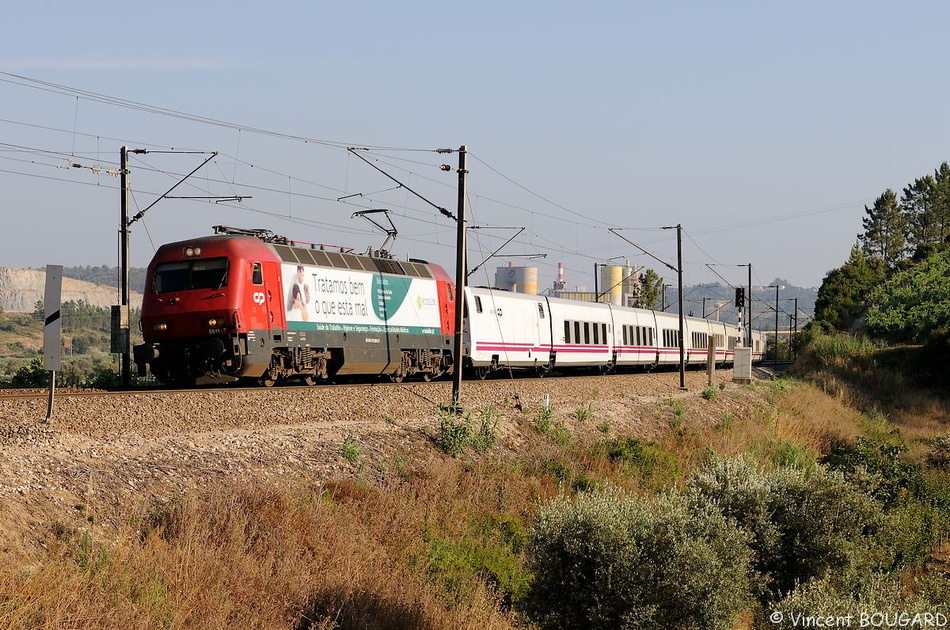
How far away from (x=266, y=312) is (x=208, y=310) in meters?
1.62

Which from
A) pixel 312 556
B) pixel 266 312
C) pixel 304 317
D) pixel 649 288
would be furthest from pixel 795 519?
pixel 649 288

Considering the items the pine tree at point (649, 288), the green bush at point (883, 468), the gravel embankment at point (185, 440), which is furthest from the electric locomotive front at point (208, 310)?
the pine tree at point (649, 288)

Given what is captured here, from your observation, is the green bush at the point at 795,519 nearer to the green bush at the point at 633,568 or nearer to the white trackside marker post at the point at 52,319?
the green bush at the point at 633,568

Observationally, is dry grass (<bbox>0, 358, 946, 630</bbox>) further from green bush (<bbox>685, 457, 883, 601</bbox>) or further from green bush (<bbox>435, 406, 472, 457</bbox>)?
green bush (<bbox>685, 457, 883, 601</bbox>)

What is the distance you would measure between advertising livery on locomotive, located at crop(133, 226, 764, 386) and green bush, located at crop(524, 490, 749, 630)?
12.5 meters

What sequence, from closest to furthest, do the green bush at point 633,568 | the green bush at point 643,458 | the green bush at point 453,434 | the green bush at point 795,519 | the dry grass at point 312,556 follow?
the dry grass at point 312,556 → the green bush at point 633,568 → the green bush at point 795,519 → the green bush at point 453,434 → the green bush at point 643,458

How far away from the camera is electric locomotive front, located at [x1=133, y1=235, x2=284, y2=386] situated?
939 inches

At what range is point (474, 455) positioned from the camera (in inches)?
849

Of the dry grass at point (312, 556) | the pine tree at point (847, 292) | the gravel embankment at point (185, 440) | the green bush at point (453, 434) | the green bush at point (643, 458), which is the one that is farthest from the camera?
the pine tree at point (847, 292)

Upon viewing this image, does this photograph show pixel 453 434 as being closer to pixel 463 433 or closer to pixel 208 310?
pixel 463 433

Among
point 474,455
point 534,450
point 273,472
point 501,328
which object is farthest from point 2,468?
point 501,328

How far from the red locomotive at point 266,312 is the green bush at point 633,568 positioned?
1248 centimetres

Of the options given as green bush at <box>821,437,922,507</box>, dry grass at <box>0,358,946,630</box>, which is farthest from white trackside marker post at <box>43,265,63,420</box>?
green bush at <box>821,437,922,507</box>

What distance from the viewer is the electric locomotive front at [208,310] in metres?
23.8
